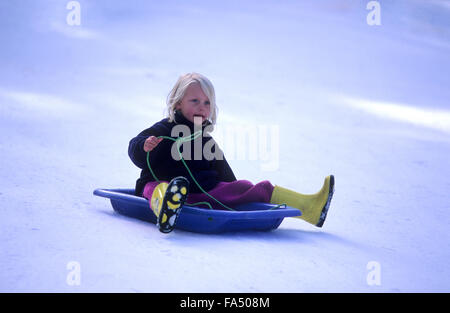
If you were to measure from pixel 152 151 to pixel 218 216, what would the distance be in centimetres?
22

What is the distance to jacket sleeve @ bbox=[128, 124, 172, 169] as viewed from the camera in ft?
4.05

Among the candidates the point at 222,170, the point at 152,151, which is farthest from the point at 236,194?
the point at 152,151

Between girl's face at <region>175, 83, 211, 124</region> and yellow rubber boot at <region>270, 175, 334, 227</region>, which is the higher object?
girl's face at <region>175, 83, 211, 124</region>

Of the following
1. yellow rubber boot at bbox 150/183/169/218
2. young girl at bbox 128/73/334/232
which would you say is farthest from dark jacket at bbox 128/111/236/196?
yellow rubber boot at bbox 150/183/169/218

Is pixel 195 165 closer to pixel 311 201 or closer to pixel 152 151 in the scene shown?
pixel 152 151

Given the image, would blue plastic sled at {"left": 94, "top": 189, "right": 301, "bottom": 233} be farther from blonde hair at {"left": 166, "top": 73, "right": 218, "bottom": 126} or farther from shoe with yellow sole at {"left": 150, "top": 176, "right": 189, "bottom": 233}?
blonde hair at {"left": 166, "top": 73, "right": 218, "bottom": 126}

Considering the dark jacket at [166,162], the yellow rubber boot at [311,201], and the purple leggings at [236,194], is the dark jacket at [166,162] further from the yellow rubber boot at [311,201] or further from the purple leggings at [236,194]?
the yellow rubber boot at [311,201]

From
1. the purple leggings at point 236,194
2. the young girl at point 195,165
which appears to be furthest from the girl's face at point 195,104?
the purple leggings at point 236,194

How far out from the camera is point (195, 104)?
130 centimetres

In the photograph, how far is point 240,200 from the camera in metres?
1.28

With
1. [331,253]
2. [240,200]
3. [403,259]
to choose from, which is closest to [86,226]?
[240,200]

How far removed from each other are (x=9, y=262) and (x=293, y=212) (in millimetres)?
535

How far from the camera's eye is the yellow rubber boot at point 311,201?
48.5 inches
